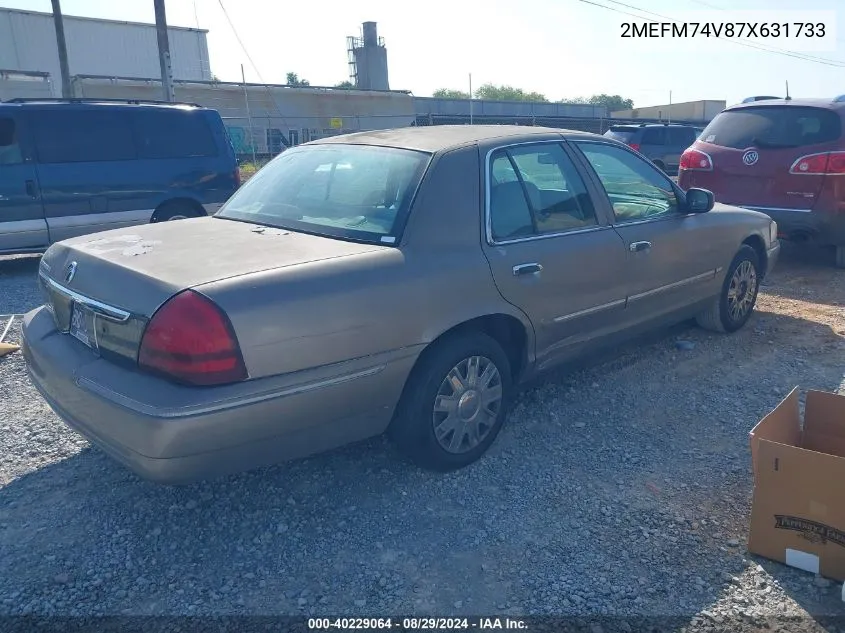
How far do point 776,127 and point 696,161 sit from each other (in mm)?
858

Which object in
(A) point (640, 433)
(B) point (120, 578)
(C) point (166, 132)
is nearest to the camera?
(B) point (120, 578)

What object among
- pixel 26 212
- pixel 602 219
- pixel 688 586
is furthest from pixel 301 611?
pixel 26 212

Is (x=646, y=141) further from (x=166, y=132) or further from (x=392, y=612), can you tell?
(x=392, y=612)

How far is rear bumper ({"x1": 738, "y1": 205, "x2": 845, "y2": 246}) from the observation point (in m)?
7.23

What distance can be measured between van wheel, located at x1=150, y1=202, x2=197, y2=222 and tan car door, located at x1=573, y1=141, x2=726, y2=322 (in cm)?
602

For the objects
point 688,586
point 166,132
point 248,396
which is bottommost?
point 688,586

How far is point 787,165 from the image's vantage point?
736cm

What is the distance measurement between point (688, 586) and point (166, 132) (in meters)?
8.10

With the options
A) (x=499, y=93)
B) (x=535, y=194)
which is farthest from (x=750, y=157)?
A: (x=499, y=93)

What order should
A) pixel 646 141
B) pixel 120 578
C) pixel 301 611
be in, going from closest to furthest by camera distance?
1. pixel 301 611
2. pixel 120 578
3. pixel 646 141

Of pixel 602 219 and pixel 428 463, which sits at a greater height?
pixel 602 219

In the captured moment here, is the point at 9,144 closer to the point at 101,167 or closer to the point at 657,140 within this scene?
the point at 101,167

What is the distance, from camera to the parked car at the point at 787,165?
7.21 m

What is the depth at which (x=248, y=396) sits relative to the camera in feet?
8.83
